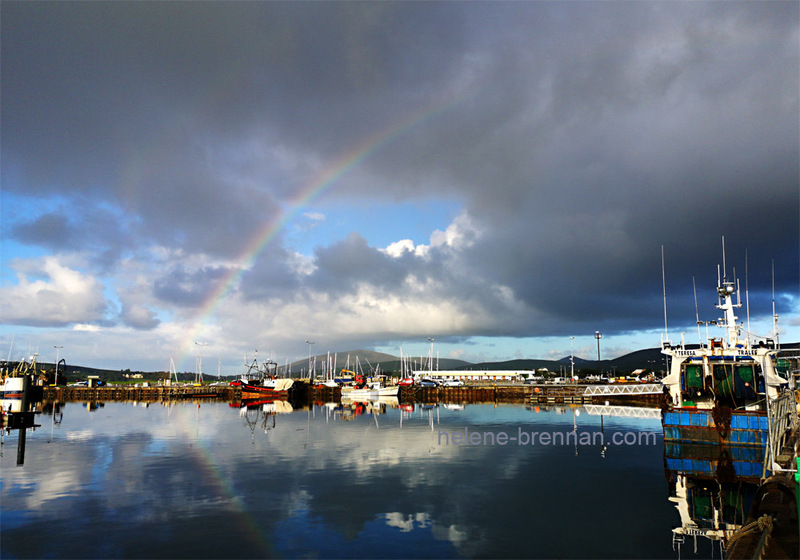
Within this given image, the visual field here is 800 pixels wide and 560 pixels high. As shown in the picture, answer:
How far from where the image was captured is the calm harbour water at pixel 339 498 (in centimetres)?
2022

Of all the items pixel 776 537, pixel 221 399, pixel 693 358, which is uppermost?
pixel 693 358

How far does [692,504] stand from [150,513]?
28.0 m

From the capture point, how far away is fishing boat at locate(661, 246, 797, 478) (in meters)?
37.9

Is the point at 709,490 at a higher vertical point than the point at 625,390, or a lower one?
higher

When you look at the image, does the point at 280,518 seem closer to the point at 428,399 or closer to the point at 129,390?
the point at 428,399

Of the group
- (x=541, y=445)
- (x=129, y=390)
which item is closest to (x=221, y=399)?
(x=129, y=390)

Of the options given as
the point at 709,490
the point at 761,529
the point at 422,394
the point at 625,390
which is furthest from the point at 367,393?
the point at 761,529

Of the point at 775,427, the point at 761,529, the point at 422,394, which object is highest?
the point at 775,427

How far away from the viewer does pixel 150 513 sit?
24.6 meters

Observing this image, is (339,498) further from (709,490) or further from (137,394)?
(137,394)

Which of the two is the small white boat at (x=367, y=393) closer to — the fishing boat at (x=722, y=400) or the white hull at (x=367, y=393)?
the white hull at (x=367, y=393)

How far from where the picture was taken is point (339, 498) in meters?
27.6

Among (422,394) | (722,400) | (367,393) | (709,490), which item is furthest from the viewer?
(422,394)

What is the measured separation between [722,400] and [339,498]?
130 ft
